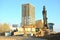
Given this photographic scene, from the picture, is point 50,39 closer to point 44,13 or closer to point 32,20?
point 44,13

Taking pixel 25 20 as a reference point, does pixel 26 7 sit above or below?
above

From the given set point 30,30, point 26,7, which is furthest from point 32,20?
point 30,30

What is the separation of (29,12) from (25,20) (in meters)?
11.5

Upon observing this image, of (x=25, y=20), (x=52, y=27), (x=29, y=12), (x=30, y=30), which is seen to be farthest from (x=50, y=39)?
(x=29, y=12)

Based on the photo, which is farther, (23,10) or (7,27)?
(23,10)

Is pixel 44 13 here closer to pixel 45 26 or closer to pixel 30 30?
pixel 45 26

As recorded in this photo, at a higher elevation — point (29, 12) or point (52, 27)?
point (29, 12)

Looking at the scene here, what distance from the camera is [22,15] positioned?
128 meters

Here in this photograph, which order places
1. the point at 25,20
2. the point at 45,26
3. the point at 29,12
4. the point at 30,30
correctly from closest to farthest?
the point at 45,26 < the point at 30,30 < the point at 25,20 < the point at 29,12

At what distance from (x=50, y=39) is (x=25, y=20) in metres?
101

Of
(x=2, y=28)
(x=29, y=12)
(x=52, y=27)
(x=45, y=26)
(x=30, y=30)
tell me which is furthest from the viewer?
(x=29, y=12)

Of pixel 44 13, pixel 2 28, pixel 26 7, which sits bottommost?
pixel 2 28

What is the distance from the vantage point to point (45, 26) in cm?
4569

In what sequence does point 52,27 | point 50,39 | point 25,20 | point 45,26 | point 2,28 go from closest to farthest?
1. point 50,39
2. point 45,26
3. point 52,27
4. point 2,28
5. point 25,20
